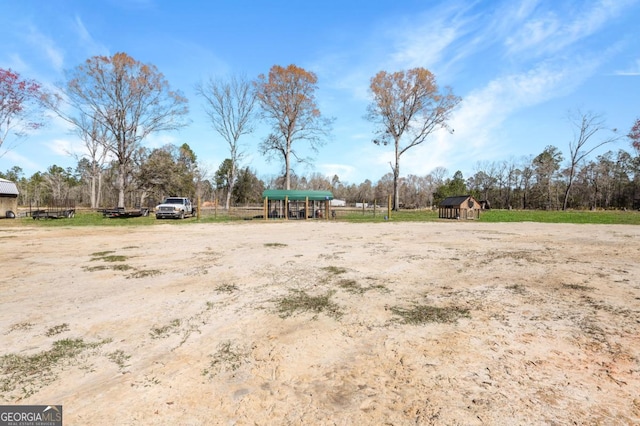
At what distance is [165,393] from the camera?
271cm

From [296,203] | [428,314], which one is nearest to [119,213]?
[296,203]

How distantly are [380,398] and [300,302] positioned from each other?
2.62 m

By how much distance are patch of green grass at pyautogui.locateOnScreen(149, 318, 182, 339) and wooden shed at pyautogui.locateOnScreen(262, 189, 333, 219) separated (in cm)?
2396

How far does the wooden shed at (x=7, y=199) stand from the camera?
24953mm

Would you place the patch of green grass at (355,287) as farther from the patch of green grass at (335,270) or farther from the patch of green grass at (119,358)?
the patch of green grass at (119,358)

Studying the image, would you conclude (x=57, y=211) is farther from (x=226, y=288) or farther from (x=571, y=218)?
(x=571, y=218)

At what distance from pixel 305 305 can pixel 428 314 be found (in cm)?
189

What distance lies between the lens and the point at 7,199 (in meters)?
25.5

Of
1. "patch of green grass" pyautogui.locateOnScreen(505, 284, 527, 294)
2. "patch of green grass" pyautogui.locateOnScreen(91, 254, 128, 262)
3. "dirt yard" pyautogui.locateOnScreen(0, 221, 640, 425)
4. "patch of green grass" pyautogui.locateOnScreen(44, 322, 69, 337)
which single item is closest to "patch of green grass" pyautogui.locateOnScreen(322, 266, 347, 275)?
"dirt yard" pyautogui.locateOnScreen(0, 221, 640, 425)

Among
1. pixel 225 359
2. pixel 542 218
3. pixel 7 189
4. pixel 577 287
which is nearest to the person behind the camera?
pixel 225 359

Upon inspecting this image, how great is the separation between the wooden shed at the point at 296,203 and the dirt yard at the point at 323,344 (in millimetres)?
21438

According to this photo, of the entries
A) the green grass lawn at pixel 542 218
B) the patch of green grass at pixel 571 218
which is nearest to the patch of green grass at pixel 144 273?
the green grass lawn at pixel 542 218

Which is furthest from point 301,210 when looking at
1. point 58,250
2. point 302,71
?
point 58,250

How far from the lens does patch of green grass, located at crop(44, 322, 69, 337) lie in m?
3.92
